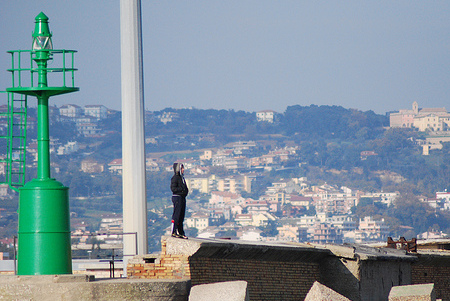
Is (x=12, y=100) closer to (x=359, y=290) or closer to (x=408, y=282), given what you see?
(x=359, y=290)

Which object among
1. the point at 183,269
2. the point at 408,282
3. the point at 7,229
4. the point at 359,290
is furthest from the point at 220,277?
the point at 7,229

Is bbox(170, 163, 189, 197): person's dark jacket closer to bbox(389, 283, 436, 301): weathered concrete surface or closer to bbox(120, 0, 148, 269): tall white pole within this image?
bbox(389, 283, 436, 301): weathered concrete surface

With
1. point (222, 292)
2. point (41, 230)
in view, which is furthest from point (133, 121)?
point (222, 292)

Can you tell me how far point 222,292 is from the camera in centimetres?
1002

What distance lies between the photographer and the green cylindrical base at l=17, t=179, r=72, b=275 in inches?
413

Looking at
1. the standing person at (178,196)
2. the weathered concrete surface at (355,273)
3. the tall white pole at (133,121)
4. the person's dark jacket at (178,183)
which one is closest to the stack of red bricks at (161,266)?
the standing person at (178,196)

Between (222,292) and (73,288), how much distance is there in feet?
5.88

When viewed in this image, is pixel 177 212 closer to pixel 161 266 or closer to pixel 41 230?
pixel 161 266

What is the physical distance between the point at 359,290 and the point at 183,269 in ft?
12.7

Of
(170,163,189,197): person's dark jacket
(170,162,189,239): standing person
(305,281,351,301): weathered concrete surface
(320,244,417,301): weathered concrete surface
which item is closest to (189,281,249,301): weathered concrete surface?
(305,281,351,301): weathered concrete surface

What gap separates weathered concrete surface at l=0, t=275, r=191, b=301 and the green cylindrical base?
40 centimetres

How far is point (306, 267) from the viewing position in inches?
524

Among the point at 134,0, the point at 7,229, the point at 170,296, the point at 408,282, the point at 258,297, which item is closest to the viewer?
the point at 170,296

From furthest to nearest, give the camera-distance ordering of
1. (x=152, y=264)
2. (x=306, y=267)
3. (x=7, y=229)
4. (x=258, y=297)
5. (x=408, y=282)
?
1. (x=7, y=229)
2. (x=408, y=282)
3. (x=306, y=267)
4. (x=258, y=297)
5. (x=152, y=264)
